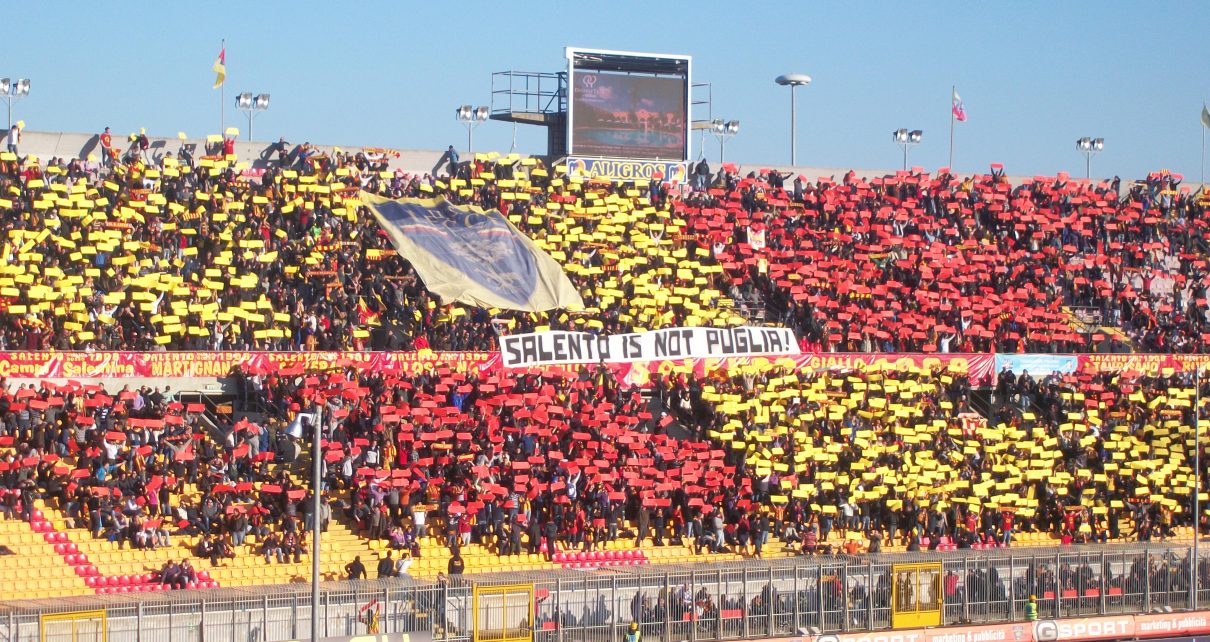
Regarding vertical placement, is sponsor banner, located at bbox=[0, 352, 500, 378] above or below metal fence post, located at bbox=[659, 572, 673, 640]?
above

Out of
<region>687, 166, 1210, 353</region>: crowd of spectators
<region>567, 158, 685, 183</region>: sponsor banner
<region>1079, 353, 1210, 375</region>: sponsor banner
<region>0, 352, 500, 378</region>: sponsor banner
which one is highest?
<region>567, 158, 685, 183</region>: sponsor banner

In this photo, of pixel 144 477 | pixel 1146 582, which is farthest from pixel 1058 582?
pixel 144 477

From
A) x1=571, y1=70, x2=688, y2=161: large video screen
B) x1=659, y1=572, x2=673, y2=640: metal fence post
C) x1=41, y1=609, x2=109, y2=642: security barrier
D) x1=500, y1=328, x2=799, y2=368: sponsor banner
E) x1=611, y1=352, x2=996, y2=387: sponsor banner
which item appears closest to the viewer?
x1=41, y1=609, x2=109, y2=642: security barrier

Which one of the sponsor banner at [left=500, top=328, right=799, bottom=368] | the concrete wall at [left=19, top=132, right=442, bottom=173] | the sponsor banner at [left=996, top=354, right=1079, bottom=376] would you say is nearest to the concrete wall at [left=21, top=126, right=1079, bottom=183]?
the concrete wall at [left=19, top=132, right=442, bottom=173]

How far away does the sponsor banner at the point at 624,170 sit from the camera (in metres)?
50.8

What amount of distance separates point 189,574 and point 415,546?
4934 millimetres

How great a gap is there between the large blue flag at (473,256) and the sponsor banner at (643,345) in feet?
5.31

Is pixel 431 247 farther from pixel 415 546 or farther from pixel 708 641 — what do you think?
pixel 708 641

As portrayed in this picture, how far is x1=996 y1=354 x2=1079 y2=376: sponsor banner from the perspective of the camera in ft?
156

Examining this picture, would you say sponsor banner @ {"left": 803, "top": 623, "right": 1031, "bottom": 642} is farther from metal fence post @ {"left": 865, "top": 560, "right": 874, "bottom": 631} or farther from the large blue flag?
the large blue flag

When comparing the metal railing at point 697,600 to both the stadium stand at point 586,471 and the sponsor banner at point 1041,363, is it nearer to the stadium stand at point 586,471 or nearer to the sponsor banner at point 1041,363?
the stadium stand at point 586,471

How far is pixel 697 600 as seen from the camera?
31328 millimetres

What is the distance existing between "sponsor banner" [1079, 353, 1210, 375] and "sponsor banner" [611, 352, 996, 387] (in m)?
3.25

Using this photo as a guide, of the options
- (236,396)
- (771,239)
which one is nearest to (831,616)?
(236,396)
